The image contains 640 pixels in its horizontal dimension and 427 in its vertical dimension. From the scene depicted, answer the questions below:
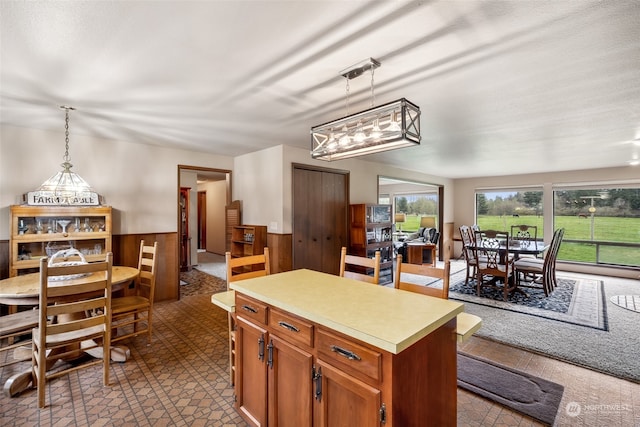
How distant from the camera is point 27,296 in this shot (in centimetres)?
230

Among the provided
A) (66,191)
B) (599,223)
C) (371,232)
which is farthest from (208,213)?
(599,223)

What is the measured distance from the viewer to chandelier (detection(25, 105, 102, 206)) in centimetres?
312

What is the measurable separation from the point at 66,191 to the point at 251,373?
3116 mm

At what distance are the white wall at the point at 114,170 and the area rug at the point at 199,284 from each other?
124cm

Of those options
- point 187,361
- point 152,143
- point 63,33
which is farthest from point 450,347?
point 152,143

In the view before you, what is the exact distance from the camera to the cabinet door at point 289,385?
1461 mm

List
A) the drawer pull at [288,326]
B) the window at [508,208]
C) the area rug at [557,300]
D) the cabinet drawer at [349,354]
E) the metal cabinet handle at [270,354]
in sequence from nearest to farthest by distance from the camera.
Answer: the cabinet drawer at [349,354] → the drawer pull at [288,326] → the metal cabinet handle at [270,354] → the area rug at [557,300] → the window at [508,208]

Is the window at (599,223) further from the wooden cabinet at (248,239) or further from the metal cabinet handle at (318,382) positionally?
the metal cabinet handle at (318,382)

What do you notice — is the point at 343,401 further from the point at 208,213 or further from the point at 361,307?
the point at 208,213

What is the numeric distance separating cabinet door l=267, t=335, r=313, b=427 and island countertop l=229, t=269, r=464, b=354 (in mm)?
228

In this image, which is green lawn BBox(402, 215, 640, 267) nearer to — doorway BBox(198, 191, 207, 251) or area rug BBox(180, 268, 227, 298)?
area rug BBox(180, 268, 227, 298)

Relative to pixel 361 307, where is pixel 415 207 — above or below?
above

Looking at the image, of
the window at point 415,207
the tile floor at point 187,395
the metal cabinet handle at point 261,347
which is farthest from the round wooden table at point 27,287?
the window at point 415,207
